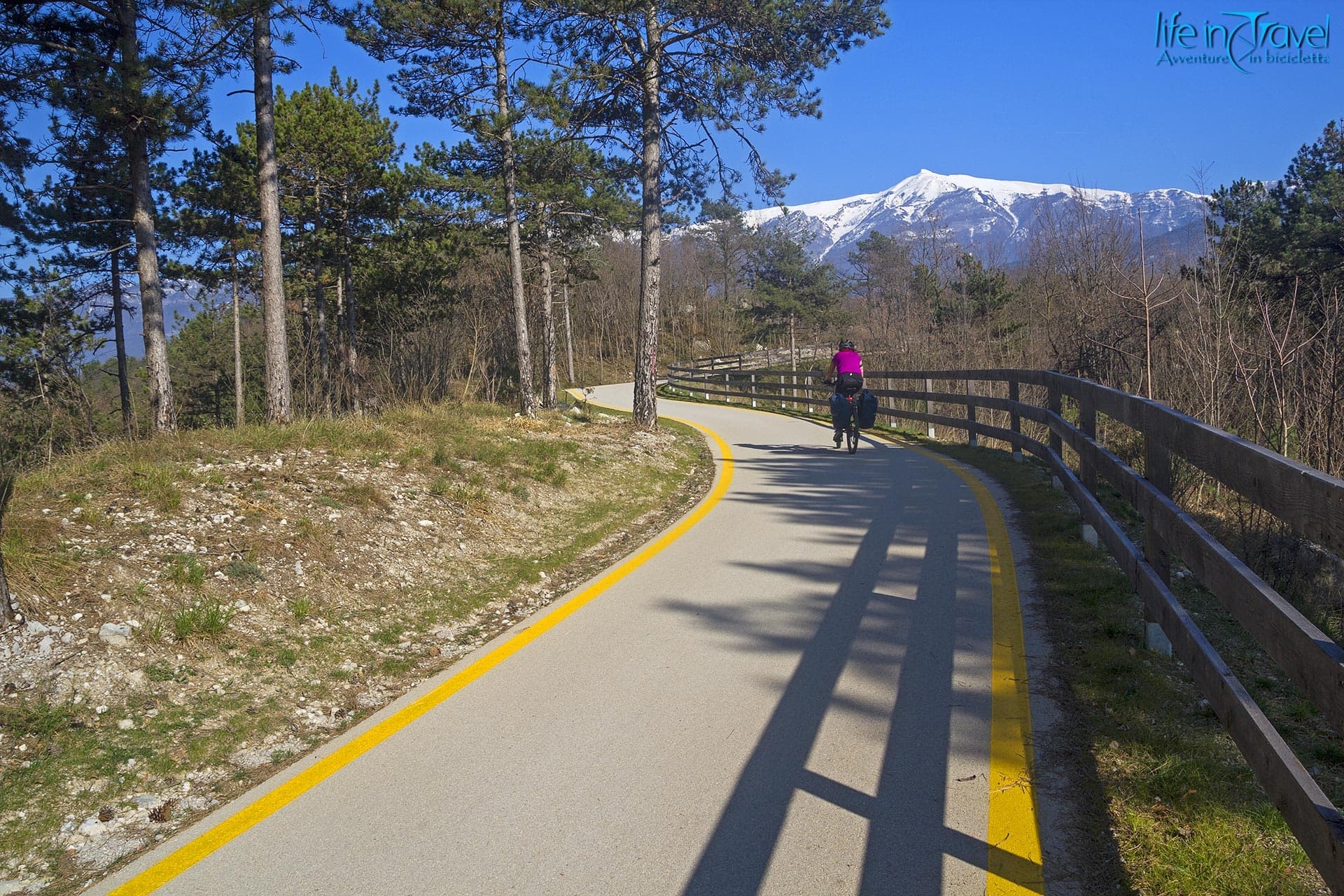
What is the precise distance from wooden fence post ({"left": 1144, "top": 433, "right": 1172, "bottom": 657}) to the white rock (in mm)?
5593

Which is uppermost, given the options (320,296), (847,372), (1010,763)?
(320,296)

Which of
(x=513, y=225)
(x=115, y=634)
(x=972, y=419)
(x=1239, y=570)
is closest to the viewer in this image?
(x=1239, y=570)

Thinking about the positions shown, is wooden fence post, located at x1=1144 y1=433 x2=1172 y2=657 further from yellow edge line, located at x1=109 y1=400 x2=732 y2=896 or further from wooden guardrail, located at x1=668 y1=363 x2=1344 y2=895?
yellow edge line, located at x1=109 y1=400 x2=732 y2=896

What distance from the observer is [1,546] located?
532 cm

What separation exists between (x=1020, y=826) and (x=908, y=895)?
1.99ft

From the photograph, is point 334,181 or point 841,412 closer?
point 841,412

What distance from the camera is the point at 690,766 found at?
3906mm

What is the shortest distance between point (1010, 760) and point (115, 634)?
4.80 metres

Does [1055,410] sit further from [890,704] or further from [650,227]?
[650,227]

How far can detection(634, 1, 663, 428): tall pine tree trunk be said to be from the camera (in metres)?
16.3

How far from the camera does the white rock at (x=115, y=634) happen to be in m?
5.01

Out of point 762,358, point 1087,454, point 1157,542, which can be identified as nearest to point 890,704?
point 1157,542

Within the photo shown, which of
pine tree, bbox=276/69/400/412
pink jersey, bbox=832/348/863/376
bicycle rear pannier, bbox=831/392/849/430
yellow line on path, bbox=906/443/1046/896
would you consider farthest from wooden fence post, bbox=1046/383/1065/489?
pine tree, bbox=276/69/400/412

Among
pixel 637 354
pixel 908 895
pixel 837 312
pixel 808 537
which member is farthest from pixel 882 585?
pixel 837 312
